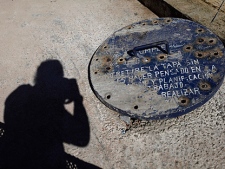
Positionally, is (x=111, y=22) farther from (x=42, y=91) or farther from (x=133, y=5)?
(x=42, y=91)

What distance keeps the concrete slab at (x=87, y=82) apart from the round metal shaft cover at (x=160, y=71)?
0.51 metres

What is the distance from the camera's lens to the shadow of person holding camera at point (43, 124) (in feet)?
7.67

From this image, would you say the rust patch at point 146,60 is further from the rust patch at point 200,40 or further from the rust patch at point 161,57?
the rust patch at point 200,40

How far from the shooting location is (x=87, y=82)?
9.32 ft

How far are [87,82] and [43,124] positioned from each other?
681mm

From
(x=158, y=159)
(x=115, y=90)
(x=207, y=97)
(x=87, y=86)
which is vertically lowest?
(x=87, y=86)

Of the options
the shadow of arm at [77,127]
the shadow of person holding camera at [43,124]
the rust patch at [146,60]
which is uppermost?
the rust patch at [146,60]

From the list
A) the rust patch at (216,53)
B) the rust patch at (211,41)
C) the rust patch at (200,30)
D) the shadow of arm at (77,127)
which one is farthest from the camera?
the shadow of arm at (77,127)

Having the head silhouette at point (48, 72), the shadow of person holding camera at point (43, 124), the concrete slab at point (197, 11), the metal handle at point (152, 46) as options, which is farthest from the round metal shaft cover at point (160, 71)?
the head silhouette at point (48, 72)

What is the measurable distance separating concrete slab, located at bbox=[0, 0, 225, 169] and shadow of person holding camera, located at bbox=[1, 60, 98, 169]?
0.08 metres

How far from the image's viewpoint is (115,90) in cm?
200

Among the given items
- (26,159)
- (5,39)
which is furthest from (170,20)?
(5,39)

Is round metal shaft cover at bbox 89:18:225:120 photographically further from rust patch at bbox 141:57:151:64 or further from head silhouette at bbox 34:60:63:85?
head silhouette at bbox 34:60:63:85

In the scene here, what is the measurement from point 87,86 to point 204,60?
1337mm
